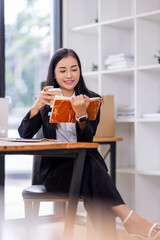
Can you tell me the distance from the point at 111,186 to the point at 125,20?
166cm

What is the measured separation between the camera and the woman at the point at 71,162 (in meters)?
2.03

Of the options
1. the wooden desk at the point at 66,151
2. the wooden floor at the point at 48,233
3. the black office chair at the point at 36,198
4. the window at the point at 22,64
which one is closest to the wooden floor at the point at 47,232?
the wooden floor at the point at 48,233

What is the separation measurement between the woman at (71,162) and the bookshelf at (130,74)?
0.80 m

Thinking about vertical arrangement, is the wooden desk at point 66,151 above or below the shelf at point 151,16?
below

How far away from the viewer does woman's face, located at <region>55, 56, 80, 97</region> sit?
8.09 feet

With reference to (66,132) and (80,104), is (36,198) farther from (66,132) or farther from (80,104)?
(80,104)

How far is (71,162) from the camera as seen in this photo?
2244 mm

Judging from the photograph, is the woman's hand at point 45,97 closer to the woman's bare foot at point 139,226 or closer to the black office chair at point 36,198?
the black office chair at point 36,198

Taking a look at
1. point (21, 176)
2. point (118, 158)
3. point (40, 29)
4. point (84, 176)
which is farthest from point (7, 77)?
point (84, 176)

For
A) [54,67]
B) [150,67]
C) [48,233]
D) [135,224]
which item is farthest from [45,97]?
[48,233]

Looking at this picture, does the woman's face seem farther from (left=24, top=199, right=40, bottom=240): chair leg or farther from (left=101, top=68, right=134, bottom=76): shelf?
(left=101, top=68, right=134, bottom=76): shelf

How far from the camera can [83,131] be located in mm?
2271

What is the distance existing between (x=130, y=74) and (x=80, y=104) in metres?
1.60

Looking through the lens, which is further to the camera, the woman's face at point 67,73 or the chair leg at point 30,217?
the woman's face at point 67,73
